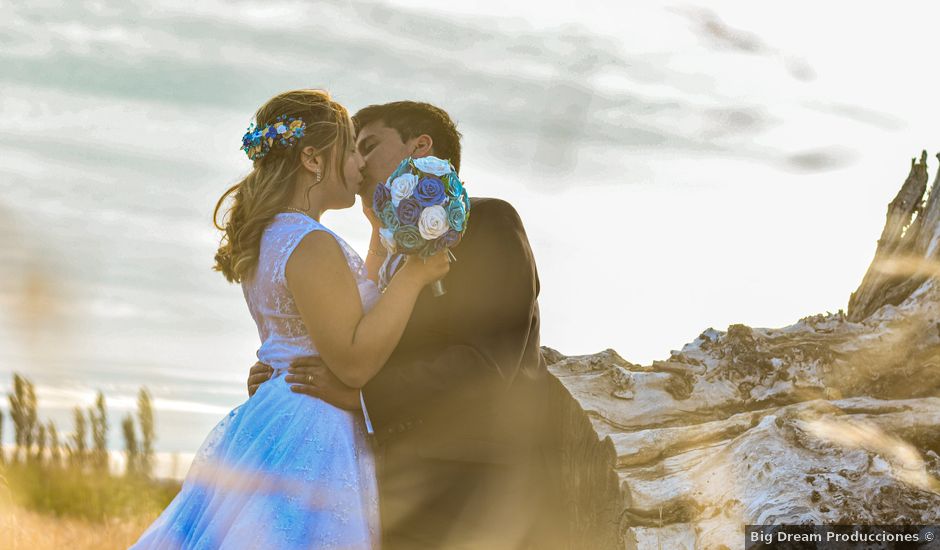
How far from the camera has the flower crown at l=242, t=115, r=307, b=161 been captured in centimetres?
488

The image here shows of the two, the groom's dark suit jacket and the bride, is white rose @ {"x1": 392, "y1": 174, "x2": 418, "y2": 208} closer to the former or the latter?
the bride

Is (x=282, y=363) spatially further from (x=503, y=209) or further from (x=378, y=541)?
(x=503, y=209)

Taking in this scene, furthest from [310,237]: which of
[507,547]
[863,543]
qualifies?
[863,543]

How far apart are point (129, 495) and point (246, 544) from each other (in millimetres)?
3422

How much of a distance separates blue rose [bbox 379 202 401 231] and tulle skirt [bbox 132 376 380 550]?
3.23 ft

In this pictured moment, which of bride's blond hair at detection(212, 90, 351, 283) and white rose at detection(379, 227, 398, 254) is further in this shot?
bride's blond hair at detection(212, 90, 351, 283)

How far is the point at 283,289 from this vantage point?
4730mm

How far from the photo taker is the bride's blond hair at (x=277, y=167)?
4.88 m

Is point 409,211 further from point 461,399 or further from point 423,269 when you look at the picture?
point 461,399

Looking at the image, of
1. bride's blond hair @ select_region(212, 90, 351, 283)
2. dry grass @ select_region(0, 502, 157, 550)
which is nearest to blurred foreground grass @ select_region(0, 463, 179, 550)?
dry grass @ select_region(0, 502, 157, 550)

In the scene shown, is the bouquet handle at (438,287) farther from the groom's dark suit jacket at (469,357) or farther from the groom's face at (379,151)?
the groom's face at (379,151)

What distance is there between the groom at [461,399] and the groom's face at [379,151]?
62cm

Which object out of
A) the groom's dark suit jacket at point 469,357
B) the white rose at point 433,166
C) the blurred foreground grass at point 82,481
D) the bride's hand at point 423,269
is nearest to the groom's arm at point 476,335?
the groom's dark suit jacket at point 469,357

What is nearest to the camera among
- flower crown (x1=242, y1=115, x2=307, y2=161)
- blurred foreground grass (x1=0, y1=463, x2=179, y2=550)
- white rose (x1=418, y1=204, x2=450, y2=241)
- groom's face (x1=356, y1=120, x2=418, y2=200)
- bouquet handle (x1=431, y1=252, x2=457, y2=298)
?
white rose (x1=418, y1=204, x2=450, y2=241)
